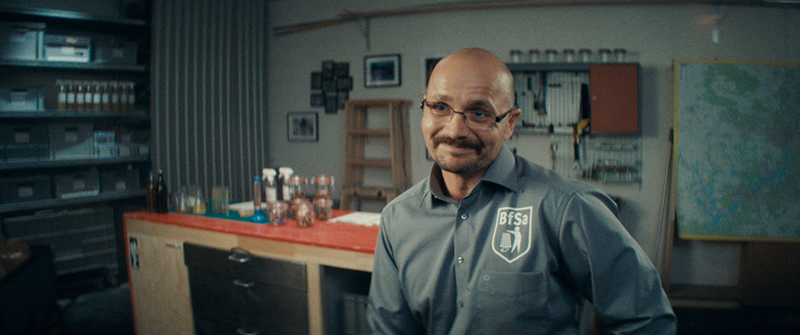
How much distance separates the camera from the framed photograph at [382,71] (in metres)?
4.68

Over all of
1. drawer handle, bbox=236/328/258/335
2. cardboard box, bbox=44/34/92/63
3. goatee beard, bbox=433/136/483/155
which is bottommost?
drawer handle, bbox=236/328/258/335

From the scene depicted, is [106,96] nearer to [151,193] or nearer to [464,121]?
[151,193]

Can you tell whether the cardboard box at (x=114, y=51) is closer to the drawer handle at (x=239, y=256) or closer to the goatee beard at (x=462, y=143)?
the drawer handle at (x=239, y=256)

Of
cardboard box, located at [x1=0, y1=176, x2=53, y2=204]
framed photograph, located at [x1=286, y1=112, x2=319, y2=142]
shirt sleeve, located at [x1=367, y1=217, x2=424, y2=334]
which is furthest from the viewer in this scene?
framed photograph, located at [x1=286, y1=112, x2=319, y2=142]

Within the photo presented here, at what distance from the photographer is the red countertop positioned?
208cm

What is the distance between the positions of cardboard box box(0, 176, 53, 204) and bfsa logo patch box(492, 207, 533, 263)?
13.9 feet

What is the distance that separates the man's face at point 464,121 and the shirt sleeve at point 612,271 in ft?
0.86

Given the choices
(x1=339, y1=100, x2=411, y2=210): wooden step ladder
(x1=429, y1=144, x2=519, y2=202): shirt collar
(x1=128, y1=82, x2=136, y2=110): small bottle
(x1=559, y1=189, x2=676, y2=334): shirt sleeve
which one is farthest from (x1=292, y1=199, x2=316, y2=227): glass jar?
(x1=128, y1=82, x2=136, y2=110): small bottle

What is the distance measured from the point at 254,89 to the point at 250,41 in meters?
0.55

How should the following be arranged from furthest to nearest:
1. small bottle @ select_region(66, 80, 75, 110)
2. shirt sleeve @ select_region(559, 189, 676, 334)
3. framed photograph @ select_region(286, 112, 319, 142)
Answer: framed photograph @ select_region(286, 112, 319, 142)
small bottle @ select_region(66, 80, 75, 110)
shirt sleeve @ select_region(559, 189, 676, 334)

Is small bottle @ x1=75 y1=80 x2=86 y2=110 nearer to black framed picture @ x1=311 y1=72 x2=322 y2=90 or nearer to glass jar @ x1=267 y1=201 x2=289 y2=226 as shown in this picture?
black framed picture @ x1=311 y1=72 x2=322 y2=90

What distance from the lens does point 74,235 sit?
13.2 ft

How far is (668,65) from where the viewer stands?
3824 millimetres

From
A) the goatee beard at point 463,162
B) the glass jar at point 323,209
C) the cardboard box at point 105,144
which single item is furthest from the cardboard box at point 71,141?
the goatee beard at point 463,162
